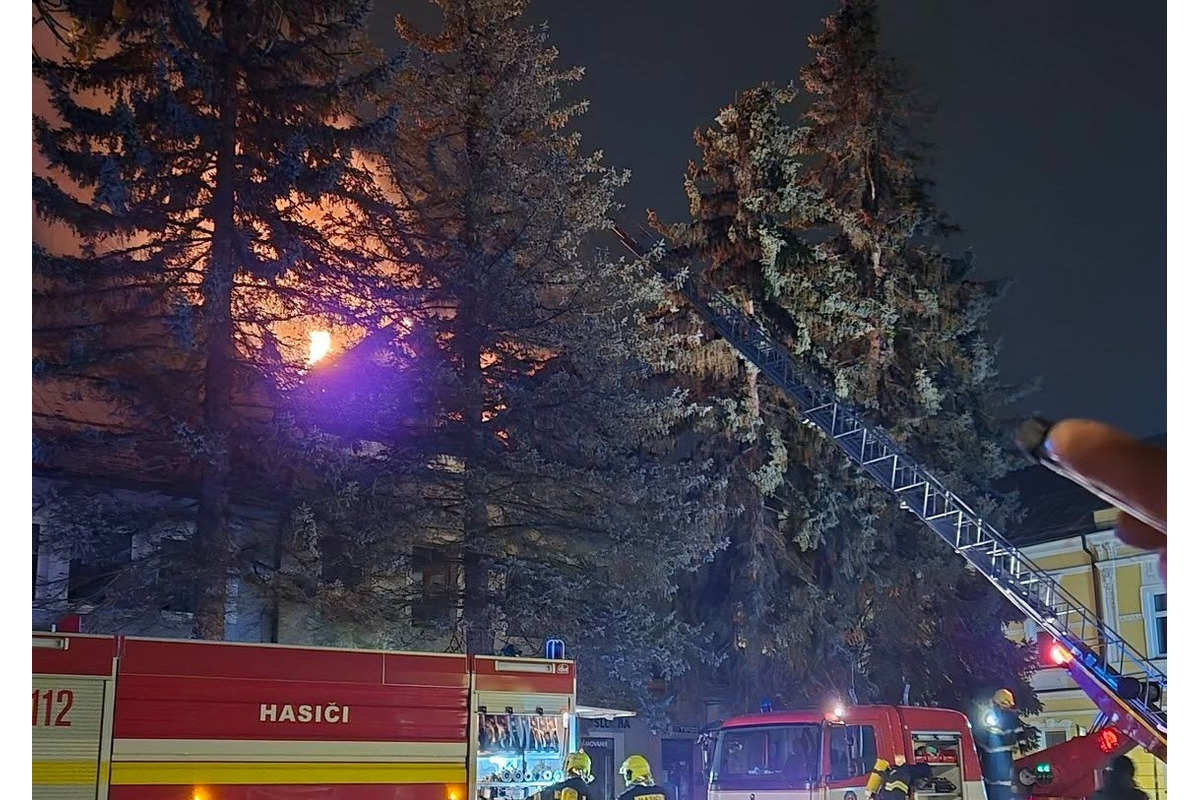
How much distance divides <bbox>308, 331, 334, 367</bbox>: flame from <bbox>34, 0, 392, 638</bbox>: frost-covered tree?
48 centimetres

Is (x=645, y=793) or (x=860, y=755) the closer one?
(x=645, y=793)

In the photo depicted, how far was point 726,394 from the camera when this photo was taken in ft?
58.0

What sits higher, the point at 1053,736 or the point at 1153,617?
the point at 1153,617

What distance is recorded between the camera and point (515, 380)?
13477 mm

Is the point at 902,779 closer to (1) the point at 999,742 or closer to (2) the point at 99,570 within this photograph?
(1) the point at 999,742

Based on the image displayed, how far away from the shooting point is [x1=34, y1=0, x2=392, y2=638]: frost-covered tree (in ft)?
35.1

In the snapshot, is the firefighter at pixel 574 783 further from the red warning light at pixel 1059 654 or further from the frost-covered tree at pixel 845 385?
the frost-covered tree at pixel 845 385

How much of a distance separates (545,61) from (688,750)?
12261 millimetres

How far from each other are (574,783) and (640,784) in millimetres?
470

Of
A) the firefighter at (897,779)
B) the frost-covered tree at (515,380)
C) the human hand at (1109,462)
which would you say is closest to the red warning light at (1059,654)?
the firefighter at (897,779)

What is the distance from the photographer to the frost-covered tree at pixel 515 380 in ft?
Result: 42.1

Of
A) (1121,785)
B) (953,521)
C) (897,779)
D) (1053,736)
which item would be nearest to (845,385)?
(953,521)

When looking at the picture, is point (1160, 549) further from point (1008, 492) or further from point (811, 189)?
point (1008, 492)

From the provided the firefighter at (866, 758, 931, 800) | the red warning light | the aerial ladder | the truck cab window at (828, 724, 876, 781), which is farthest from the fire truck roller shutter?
the red warning light
